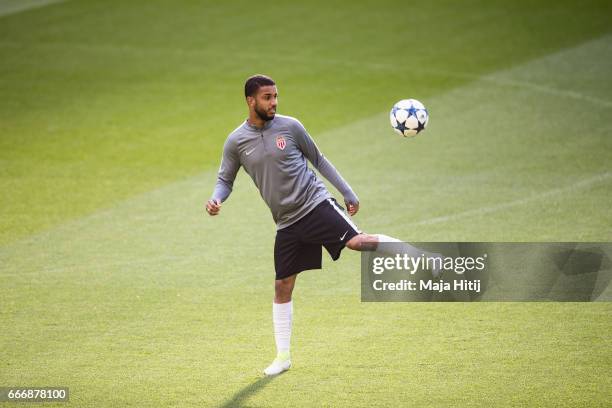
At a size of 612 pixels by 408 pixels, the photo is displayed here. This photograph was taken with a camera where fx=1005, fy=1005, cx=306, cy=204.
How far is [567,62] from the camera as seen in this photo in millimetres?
18391

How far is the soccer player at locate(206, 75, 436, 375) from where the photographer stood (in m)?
8.07

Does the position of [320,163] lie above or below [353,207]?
above

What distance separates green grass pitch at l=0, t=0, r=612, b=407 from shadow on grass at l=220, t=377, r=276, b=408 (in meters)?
0.02

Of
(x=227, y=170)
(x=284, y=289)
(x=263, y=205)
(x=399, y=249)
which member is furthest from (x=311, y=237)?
(x=263, y=205)

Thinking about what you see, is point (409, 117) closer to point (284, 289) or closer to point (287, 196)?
point (287, 196)

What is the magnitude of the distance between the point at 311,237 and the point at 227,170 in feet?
3.01

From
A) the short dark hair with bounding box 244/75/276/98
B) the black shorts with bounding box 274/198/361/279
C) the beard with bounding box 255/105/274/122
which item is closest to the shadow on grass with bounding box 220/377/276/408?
the black shorts with bounding box 274/198/361/279

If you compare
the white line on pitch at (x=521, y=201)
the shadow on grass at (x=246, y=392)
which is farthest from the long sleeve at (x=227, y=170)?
the white line on pitch at (x=521, y=201)

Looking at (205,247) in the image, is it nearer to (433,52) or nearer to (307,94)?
(307,94)

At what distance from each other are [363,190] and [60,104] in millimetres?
6655

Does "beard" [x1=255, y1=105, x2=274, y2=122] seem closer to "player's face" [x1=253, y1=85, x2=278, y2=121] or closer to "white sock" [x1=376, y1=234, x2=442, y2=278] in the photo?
"player's face" [x1=253, y1=85, x2=278, y2=121]

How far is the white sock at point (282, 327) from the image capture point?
826 centimetres

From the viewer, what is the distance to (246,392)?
7.85 m

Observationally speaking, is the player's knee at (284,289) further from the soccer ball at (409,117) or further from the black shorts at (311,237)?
the soccer ball at (409,117)
